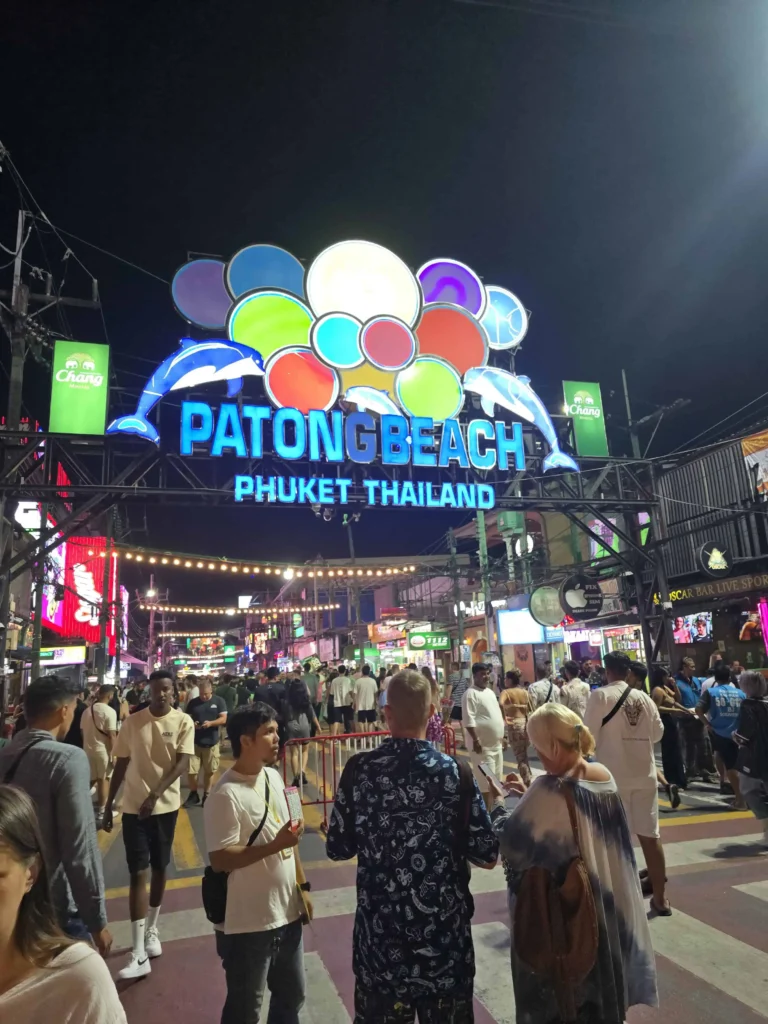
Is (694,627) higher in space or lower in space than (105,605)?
lower

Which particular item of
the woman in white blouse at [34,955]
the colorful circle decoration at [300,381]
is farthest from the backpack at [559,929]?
the colorful circle decoration at [300,381]

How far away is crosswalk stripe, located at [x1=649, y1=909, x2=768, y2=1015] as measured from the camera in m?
3.73

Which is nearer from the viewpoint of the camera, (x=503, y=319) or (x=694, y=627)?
(x=503, y=319)

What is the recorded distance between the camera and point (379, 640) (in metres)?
44.7

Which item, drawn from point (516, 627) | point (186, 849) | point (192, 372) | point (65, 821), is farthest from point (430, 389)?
point (516, 627)

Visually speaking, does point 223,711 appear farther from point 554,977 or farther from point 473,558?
point 473,558

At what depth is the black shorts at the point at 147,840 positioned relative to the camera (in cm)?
445

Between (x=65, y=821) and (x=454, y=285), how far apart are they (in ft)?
50.4

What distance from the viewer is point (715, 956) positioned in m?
4.13

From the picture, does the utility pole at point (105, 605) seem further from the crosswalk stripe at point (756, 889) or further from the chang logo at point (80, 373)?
the crosswalk stripe at point (756, 889)

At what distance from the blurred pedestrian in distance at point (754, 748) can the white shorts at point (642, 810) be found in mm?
2071

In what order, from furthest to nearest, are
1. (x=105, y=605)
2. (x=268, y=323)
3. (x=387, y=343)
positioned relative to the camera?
(x=105, y=605) < (x=387, y=343) < (x=268, y=323)

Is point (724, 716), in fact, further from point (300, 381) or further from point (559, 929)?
point (300, 381)

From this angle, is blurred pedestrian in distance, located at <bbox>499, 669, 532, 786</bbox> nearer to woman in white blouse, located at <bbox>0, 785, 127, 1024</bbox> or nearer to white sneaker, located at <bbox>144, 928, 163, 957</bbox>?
white sneaker, located at <bbox>144, 928, 163, 957</bbox>
